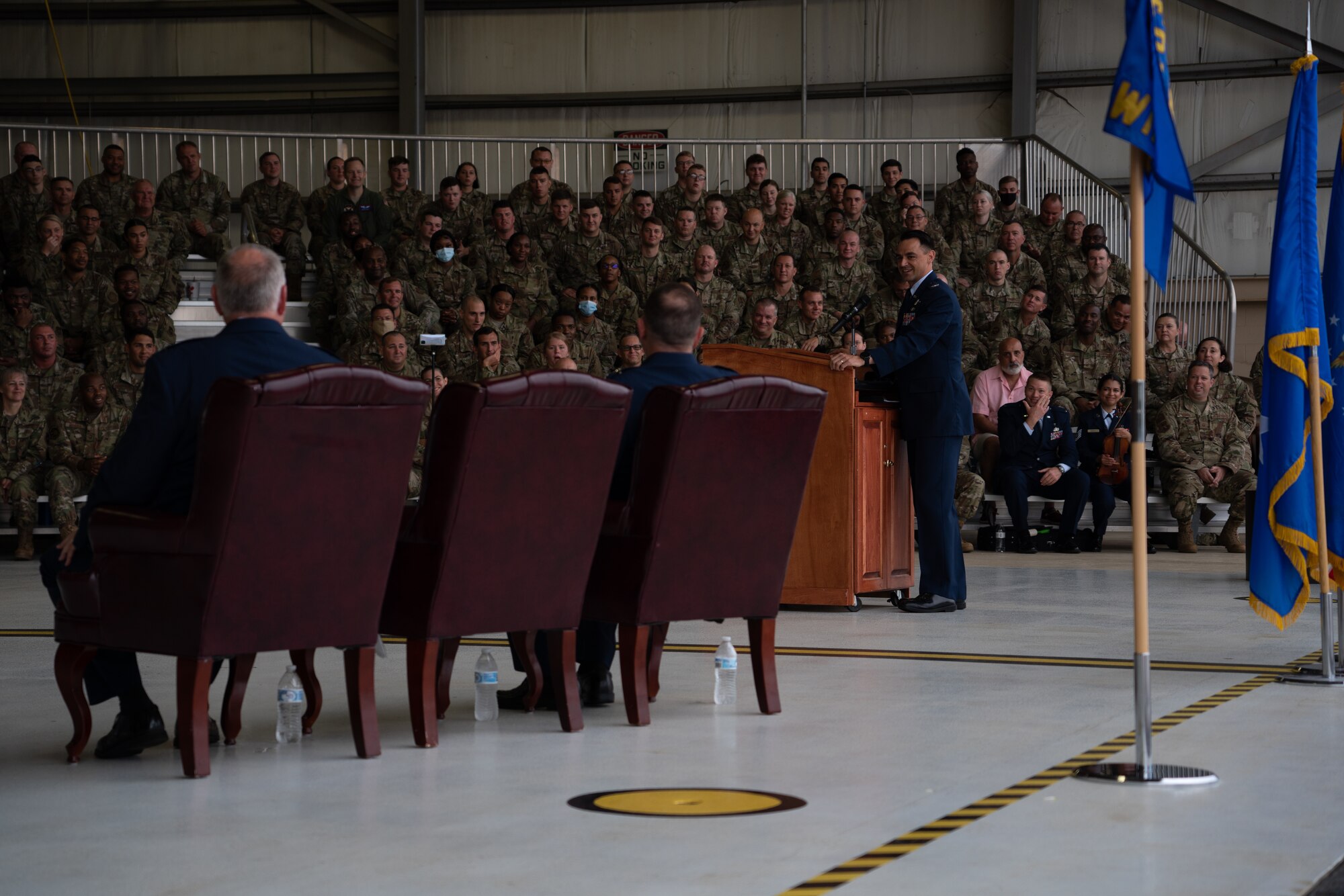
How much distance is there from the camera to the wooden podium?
750 centimetres

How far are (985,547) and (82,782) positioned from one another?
8989 millimetres

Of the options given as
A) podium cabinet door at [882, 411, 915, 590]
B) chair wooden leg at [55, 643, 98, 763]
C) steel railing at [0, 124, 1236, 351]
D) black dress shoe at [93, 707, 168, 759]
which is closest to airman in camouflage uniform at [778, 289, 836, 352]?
steel railing at [0, 124, 1236, 351]

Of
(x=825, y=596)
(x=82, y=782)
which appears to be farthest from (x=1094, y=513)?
(x=82, y=782)

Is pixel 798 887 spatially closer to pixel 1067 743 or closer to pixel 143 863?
pixel 143 863

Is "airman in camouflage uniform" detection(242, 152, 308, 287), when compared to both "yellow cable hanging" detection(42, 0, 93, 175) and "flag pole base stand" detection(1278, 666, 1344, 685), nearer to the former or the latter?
"yellow cable hanging" detection(42, 0, 93, 175)

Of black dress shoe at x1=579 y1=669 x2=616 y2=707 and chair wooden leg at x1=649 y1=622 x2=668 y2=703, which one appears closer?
black dress shoe at x1=579 y1=669 x2=616 y2=707

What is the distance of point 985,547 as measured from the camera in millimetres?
12219

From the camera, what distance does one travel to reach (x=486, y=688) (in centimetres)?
485

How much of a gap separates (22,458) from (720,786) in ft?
27.7

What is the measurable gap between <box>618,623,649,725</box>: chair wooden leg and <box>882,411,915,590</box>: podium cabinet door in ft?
10.4

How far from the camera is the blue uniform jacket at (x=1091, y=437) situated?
12.0 meters

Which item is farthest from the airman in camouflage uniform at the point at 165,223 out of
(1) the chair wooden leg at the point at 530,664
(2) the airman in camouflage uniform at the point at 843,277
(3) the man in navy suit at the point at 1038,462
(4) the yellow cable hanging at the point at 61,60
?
(1) the chair wooden leg at the point at 530,664

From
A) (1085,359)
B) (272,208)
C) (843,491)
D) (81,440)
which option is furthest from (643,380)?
(272,208)

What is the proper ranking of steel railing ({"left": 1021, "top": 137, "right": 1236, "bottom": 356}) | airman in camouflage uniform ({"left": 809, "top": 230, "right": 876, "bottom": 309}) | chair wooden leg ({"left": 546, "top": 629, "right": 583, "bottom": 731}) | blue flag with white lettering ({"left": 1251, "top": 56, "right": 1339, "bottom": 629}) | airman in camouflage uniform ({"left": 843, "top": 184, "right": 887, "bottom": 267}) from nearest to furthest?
chair wooden leg ({"left": 546, "top": 629, "right": 583, "bottom": 731}) → blue flag with white lettering ({"left": 1251, "top": 56, "right": 1339, "bottom": 629}) → airman in camouflage uniform ({"left": 809, "top": 230, "right": 876, "bottom": 309}) → airman in camouflage uniform ({"left": 843, "top": 184, "right": 887, "bottom": 267}) → steel railing ({"left": 1021, "top": 137, "right": 1236, "bottom": 356})
